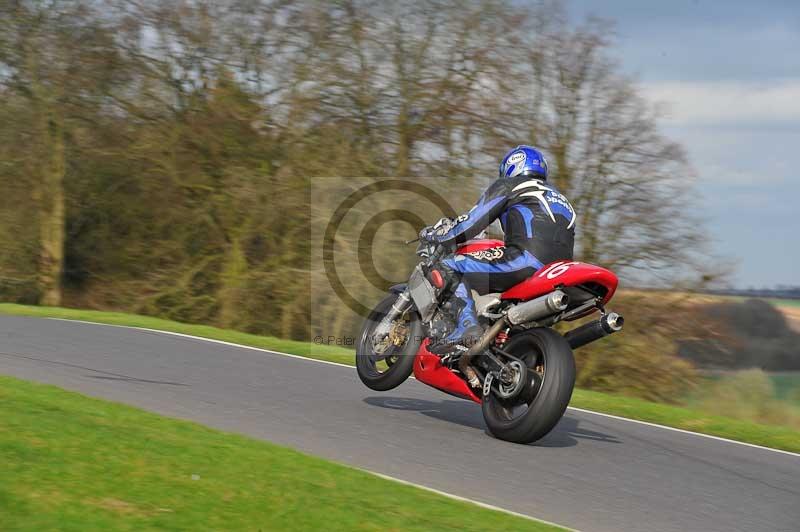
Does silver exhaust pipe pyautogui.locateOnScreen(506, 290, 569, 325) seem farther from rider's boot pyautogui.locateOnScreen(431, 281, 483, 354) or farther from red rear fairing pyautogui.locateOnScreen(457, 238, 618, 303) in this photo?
rider's boot pyautogui.locateOnScreen(431, 281, 483, 354)

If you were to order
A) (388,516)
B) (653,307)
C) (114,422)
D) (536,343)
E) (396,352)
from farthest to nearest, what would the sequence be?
(653,307) < (396,352) < (536,343) < (114,422) < (388,516)

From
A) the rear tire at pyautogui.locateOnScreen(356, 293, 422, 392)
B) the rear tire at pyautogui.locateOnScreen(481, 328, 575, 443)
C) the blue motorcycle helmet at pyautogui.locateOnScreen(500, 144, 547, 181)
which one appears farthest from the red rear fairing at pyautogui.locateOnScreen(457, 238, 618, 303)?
the rear tire at pyautogui.locateOnScreen(356, 293, 422, 392)

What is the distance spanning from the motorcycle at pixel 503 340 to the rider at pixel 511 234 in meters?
0.09

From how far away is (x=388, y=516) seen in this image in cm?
509

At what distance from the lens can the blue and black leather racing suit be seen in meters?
7.44

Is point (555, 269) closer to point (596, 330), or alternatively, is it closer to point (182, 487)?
point (596, 330)

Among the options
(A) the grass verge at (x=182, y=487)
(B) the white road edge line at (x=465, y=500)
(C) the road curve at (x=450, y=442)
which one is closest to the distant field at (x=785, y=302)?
(C) the road curve at (x=450, y=442)

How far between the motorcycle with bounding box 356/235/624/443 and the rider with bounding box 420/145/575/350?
3.5 inches

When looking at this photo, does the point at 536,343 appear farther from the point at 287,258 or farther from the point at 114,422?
the point at 287,258

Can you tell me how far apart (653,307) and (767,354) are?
140 inches

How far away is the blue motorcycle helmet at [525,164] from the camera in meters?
7.67

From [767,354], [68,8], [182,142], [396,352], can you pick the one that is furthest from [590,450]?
[68,8]

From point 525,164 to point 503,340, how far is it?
1366 mm

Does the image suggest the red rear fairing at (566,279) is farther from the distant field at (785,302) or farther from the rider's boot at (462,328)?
the distant field at (785,302)
